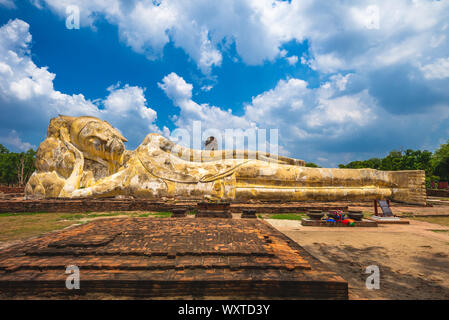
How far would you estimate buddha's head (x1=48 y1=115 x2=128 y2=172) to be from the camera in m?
10.3

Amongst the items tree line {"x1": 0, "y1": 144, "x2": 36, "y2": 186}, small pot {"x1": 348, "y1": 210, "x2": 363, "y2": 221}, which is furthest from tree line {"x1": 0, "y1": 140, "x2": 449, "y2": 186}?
small pot {"x1": 348, "y1": 210, "x2": 363, "y2": 221}

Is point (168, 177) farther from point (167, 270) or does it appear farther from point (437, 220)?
point (437, 220)

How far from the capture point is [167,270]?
7.76ft

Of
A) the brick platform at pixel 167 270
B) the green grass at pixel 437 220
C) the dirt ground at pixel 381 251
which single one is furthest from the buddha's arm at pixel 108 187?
the green grass at pixel 437 220

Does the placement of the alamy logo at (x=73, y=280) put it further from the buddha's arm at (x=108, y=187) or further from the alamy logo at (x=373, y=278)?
the buddha's arm at (x=108, y=187)

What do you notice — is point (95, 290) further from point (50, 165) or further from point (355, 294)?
point (50, 165)

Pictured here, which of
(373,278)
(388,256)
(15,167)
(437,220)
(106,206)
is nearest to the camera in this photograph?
(373,278)

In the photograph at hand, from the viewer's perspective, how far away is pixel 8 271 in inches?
91.9

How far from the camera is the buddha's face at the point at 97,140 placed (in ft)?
33.6

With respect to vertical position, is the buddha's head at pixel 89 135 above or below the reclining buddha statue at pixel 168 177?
above

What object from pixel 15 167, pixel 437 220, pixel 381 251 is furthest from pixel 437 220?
pixel 15 167

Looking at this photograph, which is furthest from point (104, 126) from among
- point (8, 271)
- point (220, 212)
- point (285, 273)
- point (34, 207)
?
point (285, 273)

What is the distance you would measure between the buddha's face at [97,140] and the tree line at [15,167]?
Result: 31047 mm

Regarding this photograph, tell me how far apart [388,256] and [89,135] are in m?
11.6
